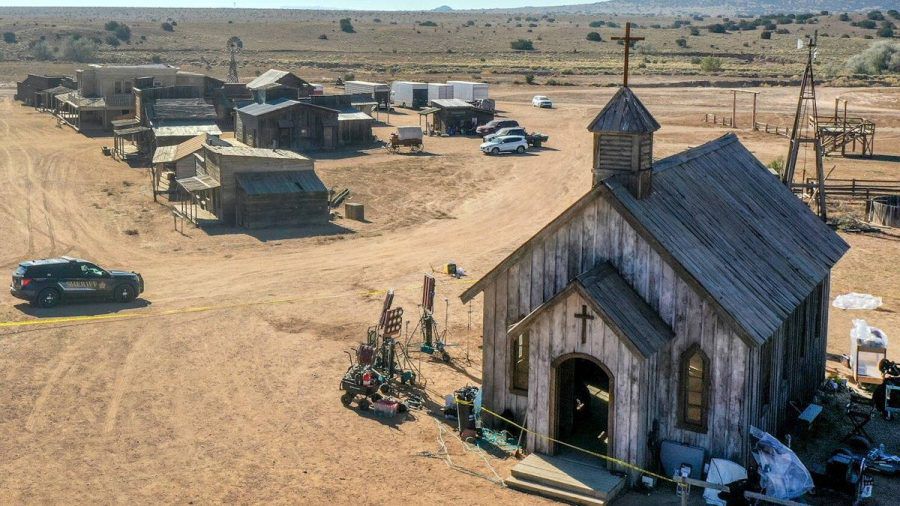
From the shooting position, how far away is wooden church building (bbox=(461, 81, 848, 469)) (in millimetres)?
19328

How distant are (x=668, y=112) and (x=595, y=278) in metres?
69.6

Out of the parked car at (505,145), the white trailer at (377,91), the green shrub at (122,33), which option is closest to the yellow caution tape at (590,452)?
the parked car at (505,145)

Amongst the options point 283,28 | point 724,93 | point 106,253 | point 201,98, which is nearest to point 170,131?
point 201,98

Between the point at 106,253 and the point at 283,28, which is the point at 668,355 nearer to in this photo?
the point at 106,253

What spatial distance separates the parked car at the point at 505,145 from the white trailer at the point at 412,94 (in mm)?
26666

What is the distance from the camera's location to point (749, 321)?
1917 centimetres

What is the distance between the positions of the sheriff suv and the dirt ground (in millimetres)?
452

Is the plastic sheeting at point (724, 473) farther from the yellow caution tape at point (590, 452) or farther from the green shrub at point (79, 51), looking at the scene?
the green shrub at point (79, 51)

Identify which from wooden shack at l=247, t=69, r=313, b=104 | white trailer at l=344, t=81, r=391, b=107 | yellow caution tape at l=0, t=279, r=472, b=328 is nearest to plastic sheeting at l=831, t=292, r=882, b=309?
yellow caution tape at l=0, t=279, r=472, b=328

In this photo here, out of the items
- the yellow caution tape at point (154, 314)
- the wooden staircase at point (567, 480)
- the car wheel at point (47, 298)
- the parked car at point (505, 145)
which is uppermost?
the parked car at point (505, 145)

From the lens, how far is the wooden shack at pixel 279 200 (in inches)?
1772

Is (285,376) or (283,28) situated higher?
(283,28)

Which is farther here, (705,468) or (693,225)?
(693,225)

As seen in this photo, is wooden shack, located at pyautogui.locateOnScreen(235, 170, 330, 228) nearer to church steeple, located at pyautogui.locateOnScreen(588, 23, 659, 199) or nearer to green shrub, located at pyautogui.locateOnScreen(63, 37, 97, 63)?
church steeple, located at pyautogui.locateOnScreen(588, 23, 659, 199)
